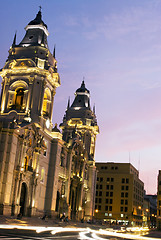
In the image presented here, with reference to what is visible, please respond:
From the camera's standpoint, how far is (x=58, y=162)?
69.9 meters

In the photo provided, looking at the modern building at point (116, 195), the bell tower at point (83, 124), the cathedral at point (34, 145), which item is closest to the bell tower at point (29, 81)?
the cathedral at point (34, 145)

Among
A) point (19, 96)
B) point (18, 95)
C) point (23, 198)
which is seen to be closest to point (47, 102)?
point (19, 96)

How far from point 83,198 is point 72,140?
17.9m

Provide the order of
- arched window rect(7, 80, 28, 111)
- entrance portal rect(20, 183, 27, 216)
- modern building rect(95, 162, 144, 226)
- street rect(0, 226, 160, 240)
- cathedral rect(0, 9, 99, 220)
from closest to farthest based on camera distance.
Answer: street rect(0, 226, 160, 240)
cathedral rect(0, 9, 99, 220)
entrance portal rect(20, 183, 27, 216)
arched window rect(7, 80, 28, 111)
modern building rect(95, 162, 144, 226)

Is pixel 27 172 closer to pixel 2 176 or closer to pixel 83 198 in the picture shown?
pixel 2 176

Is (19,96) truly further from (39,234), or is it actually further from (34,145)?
(39,234)

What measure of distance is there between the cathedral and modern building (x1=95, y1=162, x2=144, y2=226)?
49.4 metres

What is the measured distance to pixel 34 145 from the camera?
61.8m

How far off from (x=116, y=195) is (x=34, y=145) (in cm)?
8089

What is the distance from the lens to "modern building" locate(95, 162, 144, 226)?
13288 centimetres

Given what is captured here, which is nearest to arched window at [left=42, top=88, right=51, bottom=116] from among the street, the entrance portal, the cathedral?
the cathedral

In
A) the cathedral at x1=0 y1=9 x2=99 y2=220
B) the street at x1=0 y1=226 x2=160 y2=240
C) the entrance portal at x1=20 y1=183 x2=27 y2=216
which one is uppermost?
the cathedral at x1=0 y1=9 x2=99 y2=220

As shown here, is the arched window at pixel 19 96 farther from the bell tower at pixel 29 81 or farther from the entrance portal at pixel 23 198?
the entrance portal at pixel 23 198

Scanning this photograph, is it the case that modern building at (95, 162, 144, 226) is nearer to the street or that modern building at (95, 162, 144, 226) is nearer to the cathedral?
the cathedral
